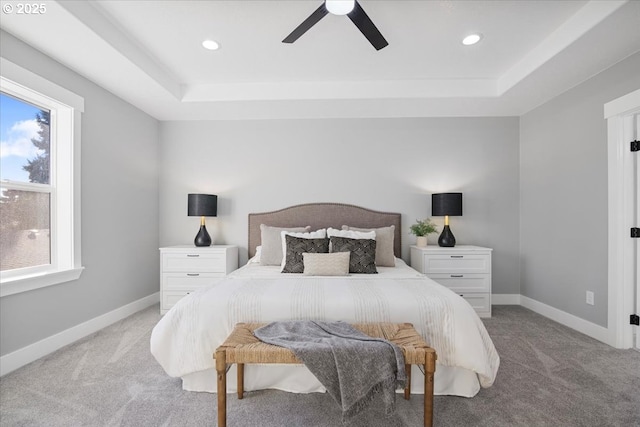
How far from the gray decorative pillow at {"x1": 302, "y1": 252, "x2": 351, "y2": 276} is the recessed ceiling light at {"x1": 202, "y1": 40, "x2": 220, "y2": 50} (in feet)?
6.64

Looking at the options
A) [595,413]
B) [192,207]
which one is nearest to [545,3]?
[595,413]

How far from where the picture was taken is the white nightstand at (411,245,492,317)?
335cm

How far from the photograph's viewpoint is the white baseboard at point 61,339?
83.6 inches

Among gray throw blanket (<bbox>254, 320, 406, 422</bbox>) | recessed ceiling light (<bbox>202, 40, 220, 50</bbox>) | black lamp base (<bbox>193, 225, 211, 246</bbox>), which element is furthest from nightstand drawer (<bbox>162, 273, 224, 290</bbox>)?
recessed ceiling light (<bbox>202, 40, 220, 50</bbox>)

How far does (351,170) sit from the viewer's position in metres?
3.92

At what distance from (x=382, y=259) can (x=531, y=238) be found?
196cm

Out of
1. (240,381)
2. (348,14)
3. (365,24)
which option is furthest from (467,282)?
(348,14)

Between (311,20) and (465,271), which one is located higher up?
(311,20)

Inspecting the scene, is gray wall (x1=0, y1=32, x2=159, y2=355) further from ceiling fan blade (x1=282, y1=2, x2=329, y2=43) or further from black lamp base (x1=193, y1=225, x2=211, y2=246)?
ceiling fan blade (x1=282, y1=2, x2=329, y2=43)

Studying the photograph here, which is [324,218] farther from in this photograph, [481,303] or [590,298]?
[590,298]

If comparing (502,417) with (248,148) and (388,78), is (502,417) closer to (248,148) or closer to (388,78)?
(388,78)

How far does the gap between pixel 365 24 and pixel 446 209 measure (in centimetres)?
235

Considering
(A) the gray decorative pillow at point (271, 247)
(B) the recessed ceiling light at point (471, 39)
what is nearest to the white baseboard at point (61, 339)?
(A) the gray decorative pillow at point (271, 247)

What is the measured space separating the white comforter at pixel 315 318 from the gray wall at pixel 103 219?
1.27 metres
